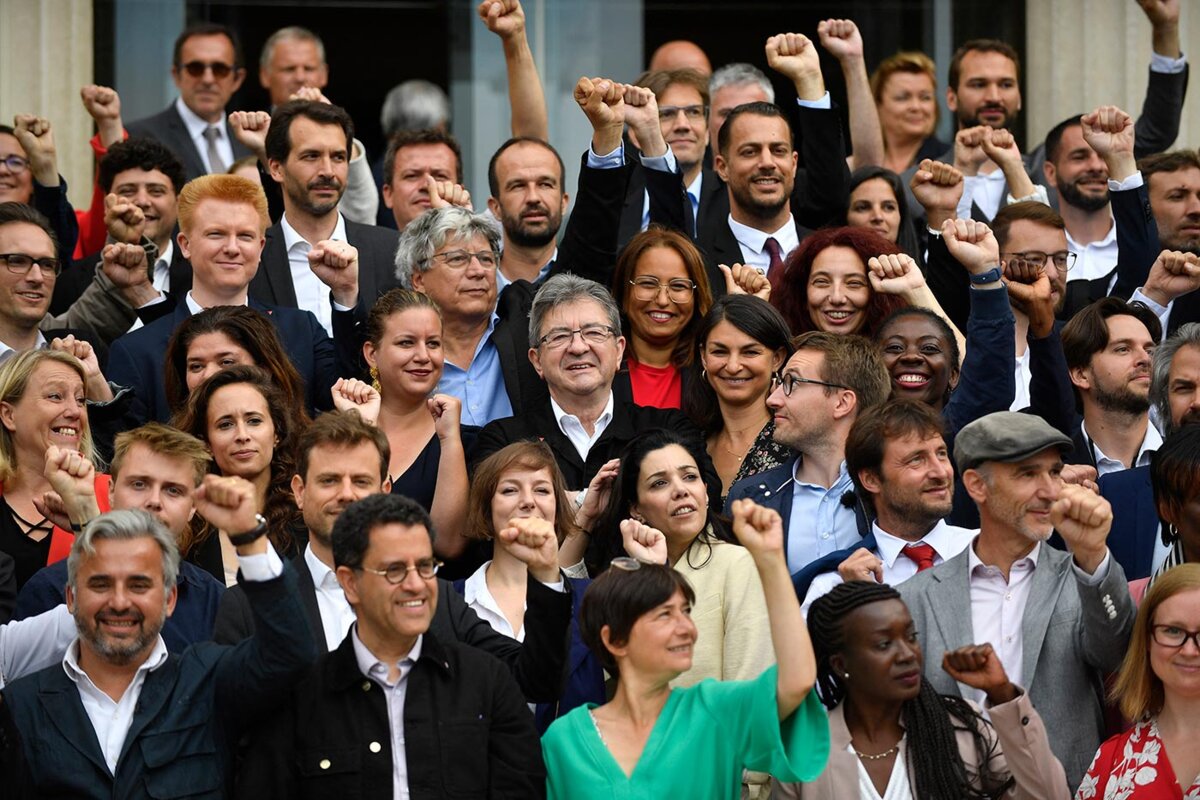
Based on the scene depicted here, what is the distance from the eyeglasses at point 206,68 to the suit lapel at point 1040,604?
267 inches

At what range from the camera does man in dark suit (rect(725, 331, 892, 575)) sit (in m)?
7.49

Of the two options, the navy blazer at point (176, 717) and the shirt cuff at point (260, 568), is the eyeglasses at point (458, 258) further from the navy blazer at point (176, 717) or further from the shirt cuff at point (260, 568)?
the shirt cuff at point (260, 568)

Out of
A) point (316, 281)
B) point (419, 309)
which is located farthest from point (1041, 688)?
point (316, 281)

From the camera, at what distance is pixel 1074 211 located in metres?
10.7

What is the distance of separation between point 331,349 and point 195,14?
20.6 ft

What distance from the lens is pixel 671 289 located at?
8.77 meters

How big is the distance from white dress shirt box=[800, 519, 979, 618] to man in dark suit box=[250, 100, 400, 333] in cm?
315

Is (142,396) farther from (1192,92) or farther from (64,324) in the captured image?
(1192,92)

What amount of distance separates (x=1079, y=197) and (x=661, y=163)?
2.36 m

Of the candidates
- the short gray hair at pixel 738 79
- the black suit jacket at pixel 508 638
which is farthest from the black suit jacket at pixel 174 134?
the black suit jacket at pixel 508 638

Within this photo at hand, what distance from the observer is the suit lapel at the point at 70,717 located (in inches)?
244

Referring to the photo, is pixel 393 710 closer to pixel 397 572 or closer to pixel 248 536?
pixel 397 572

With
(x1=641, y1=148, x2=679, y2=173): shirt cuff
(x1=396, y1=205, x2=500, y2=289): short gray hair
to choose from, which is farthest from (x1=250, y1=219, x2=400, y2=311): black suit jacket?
(x1=641, y1=148, x2=679, y2=173): shirt cuff

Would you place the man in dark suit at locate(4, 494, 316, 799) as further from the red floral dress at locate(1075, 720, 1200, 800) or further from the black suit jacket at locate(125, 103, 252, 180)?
the black suit jacket at locate(125, 103, 252, 180)
